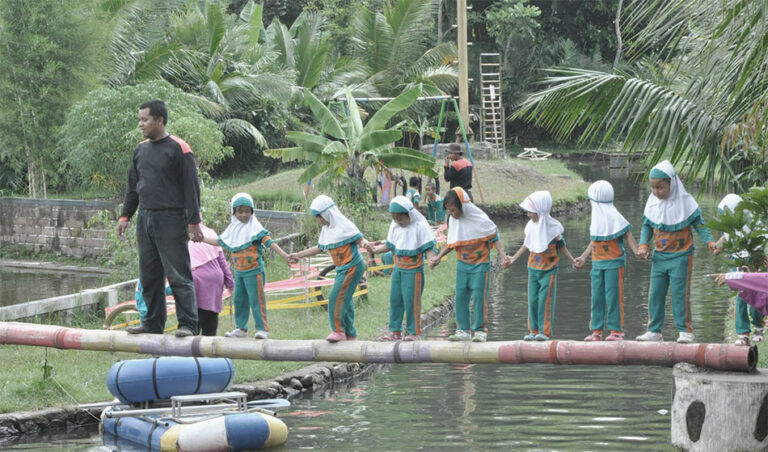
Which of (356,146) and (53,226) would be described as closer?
(356,146)

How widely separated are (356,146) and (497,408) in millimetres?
9778

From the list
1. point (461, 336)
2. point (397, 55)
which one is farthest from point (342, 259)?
point (397, 55)

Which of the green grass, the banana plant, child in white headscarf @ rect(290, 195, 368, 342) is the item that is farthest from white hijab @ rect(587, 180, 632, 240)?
the banana plant

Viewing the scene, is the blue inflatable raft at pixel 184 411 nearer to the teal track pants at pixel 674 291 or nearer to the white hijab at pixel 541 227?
the white hijab at pixel 541 227

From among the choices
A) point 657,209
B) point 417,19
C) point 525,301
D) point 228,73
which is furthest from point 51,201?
point 657,209

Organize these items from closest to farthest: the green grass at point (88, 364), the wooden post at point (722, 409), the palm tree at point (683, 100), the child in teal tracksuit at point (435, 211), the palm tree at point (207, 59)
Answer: the wooden post at point (722, 409), the palm tree at point (683, 100), the green grass at point (88, 364), the child in teal tracksuit at point (435, 211), the palm tree at point (207, 59)

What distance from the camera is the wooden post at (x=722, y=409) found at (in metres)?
8.13

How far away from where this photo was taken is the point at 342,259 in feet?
34.7

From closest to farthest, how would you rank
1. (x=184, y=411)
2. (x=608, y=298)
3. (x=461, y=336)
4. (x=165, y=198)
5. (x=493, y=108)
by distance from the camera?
(x=165, y=198) < (x=461, y=336) < (x=608, y=298) < (x=184, y=411) < (x=493, y=108)

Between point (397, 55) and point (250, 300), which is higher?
point (397, 55)

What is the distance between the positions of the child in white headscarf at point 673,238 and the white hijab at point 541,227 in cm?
96

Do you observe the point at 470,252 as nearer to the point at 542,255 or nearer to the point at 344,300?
the point at 542,255

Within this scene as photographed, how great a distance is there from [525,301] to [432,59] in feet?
73.6

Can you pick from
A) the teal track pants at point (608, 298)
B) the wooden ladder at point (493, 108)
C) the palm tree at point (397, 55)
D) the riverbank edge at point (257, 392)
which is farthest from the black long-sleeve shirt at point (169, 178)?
the palm tree at point (397, 55)
